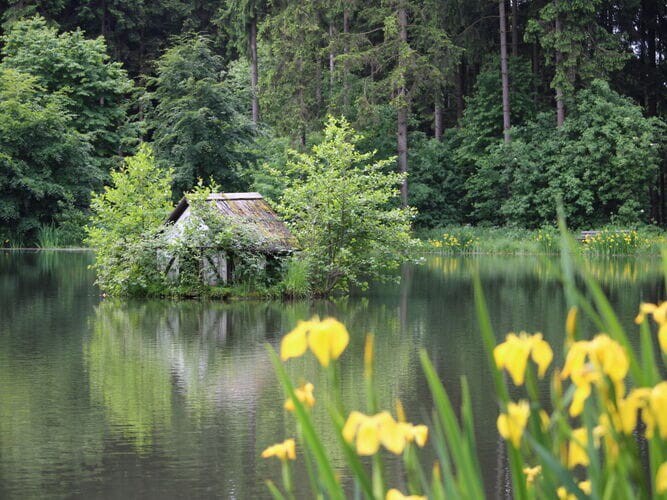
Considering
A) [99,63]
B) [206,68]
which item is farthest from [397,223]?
[99,63]

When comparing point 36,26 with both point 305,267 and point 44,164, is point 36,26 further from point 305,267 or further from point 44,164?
point 305,267

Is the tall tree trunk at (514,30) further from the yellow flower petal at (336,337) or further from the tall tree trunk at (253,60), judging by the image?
the yellow flower petal at (336,337)

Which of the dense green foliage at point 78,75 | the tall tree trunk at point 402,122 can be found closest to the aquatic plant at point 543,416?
the tall tree trunk at point 402,122

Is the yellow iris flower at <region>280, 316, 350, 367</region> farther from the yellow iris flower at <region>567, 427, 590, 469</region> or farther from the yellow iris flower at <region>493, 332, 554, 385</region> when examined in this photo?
the yellow iris flower at <region>567, 427, 590, 469</region>

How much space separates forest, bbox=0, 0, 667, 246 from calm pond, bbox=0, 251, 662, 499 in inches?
561

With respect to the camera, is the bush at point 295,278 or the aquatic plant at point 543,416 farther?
the bush at point 295,278

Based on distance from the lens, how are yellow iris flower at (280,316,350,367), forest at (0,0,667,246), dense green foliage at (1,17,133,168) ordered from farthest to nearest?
dense green foliage at (1,17,133,168)
forest at (0,0,667,246)
yellow iris flower at (280,316,350,367)

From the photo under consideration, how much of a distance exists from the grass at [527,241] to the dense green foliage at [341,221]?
39.6 ft

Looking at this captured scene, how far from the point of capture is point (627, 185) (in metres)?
32.2

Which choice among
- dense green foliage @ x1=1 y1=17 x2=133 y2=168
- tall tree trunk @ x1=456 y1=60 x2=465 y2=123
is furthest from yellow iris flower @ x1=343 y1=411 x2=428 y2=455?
tall tree trunk @ x1=456 y1=60 x2=465 y2=123

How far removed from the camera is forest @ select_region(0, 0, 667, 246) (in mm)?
32062

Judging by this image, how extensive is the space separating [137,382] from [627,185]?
2578 cm

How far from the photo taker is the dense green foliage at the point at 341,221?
54.0 feet

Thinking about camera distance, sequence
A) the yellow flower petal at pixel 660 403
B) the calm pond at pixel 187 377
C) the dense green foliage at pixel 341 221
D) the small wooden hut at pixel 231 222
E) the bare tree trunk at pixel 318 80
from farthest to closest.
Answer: the bare tree trunk at pixel 318 80 → the dense green foliage at pixel 341 221 → the small wooden hut at pixel 231 222 → the calm pond at pixel 187 377 → the yellow flower petal at pixel 660 403
